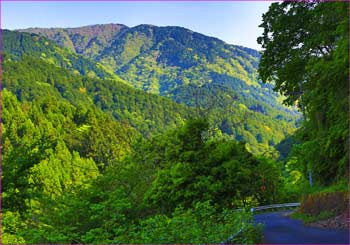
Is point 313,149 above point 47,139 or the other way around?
the other way around

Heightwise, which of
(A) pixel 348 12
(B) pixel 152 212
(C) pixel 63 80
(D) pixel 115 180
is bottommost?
(B) pixel 152 212

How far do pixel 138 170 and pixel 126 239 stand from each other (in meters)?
15.2

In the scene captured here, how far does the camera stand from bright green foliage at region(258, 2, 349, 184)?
562 inches

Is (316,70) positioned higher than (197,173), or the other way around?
(316,70)

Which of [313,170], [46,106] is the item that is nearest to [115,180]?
[313,170]

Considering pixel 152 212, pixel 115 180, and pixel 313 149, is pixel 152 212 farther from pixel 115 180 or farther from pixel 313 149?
pixel 313 149

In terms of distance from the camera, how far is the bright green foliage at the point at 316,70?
14281mm

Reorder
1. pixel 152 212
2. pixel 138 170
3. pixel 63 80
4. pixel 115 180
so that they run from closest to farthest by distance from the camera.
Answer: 1. pixel 152 212
2. pixel 115 180
3. pixel 138 170
4. pixel 63 80

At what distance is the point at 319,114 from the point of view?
58.2ft

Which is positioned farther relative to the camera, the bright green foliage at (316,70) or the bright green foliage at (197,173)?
the bright green foliage at (197,173)

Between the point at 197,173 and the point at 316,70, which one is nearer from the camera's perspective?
the point at 316,70

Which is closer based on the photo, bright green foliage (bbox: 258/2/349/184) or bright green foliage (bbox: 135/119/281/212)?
bright green foliage (bbox: 258/2/349/184)

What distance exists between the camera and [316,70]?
594 inches

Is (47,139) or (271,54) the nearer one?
(47,139)
